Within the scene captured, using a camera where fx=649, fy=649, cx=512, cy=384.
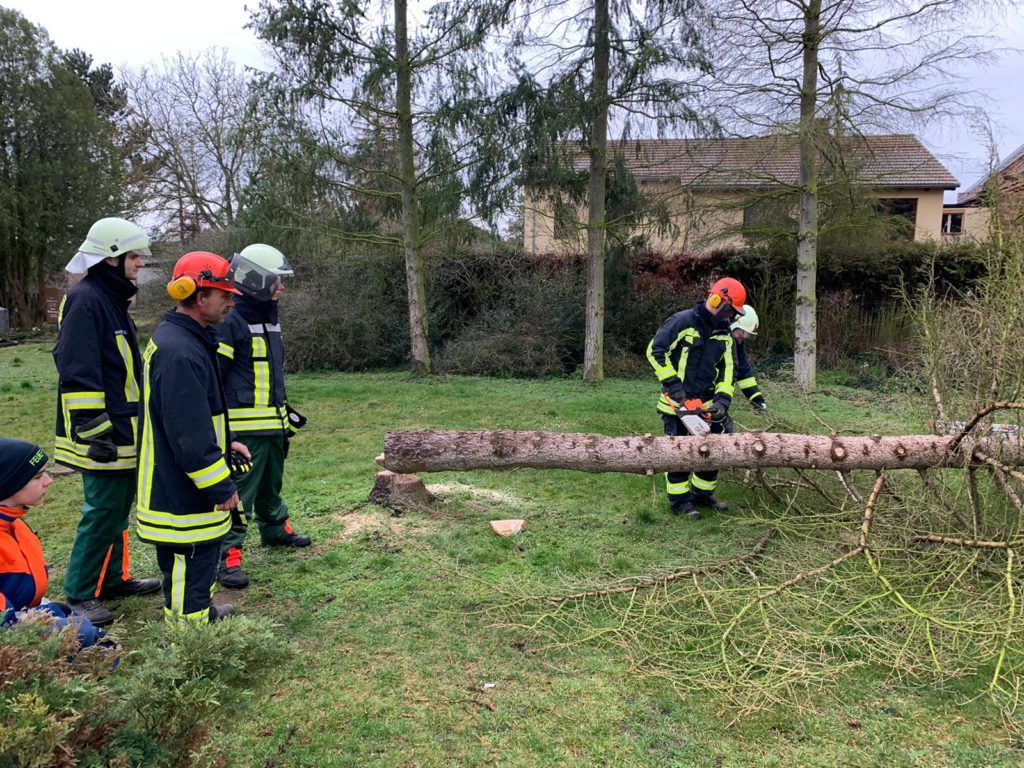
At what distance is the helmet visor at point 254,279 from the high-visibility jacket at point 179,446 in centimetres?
99

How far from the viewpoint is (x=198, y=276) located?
9.20 ft

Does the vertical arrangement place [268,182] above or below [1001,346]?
above

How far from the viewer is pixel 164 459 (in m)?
2.74

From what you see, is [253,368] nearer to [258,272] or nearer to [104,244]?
[258,272]

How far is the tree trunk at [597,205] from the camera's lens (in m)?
11.2

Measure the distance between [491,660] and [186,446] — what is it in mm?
1688

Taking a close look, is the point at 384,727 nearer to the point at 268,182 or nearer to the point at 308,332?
the point at 268,182

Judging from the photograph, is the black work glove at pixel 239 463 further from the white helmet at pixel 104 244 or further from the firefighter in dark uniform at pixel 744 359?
the firefighter in dark uniform at pixel 744 359

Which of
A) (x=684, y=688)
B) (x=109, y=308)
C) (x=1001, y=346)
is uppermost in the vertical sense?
(x=109, y=308)

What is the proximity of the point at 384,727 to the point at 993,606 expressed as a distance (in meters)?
2.80

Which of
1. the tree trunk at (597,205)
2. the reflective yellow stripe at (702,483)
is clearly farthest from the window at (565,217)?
A: the reflective yellow stripe at (702,483)

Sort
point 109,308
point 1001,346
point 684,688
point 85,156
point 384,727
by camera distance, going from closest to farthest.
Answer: point 384,727, point 684,688, point 109,308, point 1001,346, point 85,156

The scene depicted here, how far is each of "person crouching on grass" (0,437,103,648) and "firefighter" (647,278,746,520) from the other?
12.9ft

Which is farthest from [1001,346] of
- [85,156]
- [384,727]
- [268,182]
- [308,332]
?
[85,156]
